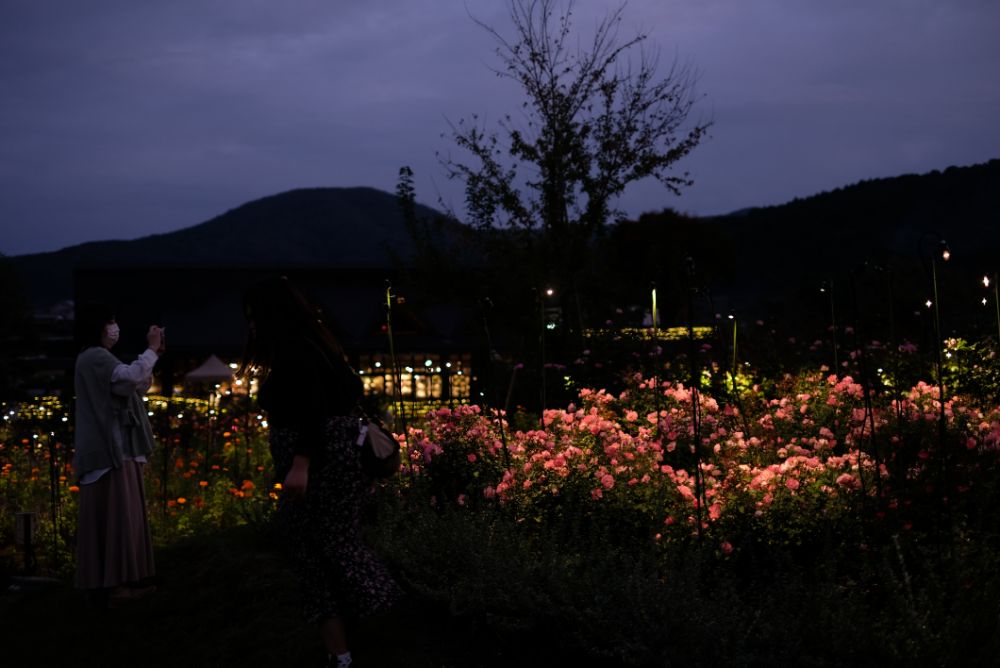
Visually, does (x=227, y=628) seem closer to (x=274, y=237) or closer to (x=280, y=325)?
(x=280, y=325)

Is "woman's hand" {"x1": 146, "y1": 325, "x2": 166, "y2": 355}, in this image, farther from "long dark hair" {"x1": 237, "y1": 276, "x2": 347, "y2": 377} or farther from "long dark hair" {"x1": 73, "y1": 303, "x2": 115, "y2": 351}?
"long dark hair" {"x1": 237, "y1": 276, "x2": 347, "y2": 377}

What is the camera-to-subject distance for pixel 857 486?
202 inches

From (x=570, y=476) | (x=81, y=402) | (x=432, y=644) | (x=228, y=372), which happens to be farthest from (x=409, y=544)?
(x=228, y=372)

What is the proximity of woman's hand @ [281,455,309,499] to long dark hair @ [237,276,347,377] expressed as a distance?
16.7 inches

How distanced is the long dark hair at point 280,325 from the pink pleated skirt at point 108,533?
7.08ft

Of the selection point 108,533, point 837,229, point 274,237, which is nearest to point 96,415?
point 108,533

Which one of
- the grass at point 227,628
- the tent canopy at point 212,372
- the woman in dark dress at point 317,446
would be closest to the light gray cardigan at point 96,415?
the grass at point 227,628

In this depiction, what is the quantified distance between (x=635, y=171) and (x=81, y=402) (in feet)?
45.2

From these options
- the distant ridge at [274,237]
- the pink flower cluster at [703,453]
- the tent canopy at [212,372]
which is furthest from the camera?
the distant ridge at [274,237]

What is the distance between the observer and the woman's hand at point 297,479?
142 inches

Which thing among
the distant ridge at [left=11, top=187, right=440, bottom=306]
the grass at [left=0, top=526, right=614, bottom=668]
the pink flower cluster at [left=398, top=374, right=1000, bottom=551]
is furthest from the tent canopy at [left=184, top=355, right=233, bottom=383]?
the distant ridge at [left=11, top=187, right=440, bottom=306]

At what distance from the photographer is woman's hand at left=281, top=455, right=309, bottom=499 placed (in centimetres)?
361

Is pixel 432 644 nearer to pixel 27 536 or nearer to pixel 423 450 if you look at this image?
pixel 423 450

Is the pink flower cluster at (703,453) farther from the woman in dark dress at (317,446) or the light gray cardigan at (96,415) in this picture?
the light gray cardigan at (96,415)
